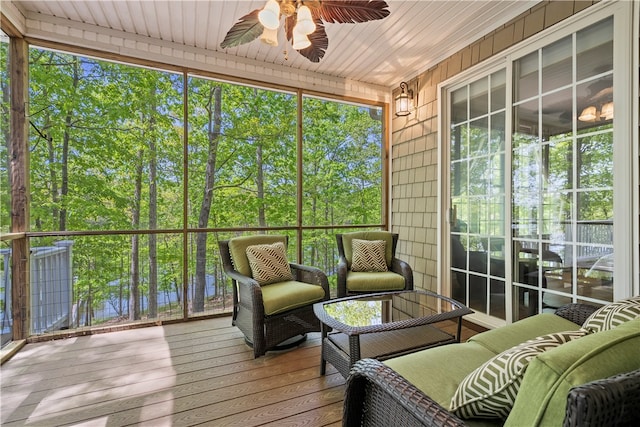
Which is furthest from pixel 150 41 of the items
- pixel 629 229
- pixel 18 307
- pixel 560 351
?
pixel 629 229

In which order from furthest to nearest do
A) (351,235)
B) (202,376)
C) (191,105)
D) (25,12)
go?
(191,105)
(351,235)
(25,12)
(202,376)

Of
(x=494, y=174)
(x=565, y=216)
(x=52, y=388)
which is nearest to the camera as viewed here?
(x=52, y=388)

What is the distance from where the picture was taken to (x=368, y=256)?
357 cm

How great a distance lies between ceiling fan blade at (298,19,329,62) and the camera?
2201mm

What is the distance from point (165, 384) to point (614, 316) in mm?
2618

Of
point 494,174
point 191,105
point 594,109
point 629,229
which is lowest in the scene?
point 629,229

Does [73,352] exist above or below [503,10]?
below

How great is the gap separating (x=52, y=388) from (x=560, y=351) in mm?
2933

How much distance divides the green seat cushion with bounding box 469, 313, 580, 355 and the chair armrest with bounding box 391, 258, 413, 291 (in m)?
1.52

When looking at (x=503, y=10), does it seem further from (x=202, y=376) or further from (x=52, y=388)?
(x=52, y=388)

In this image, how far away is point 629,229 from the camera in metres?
2.10

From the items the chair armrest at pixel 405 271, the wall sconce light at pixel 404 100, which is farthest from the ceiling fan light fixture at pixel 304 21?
the wall sconce light at pixel 404 100

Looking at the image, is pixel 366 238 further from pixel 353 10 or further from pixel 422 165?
pixel 353 10

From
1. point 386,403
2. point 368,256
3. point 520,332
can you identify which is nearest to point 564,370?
point 386,403
